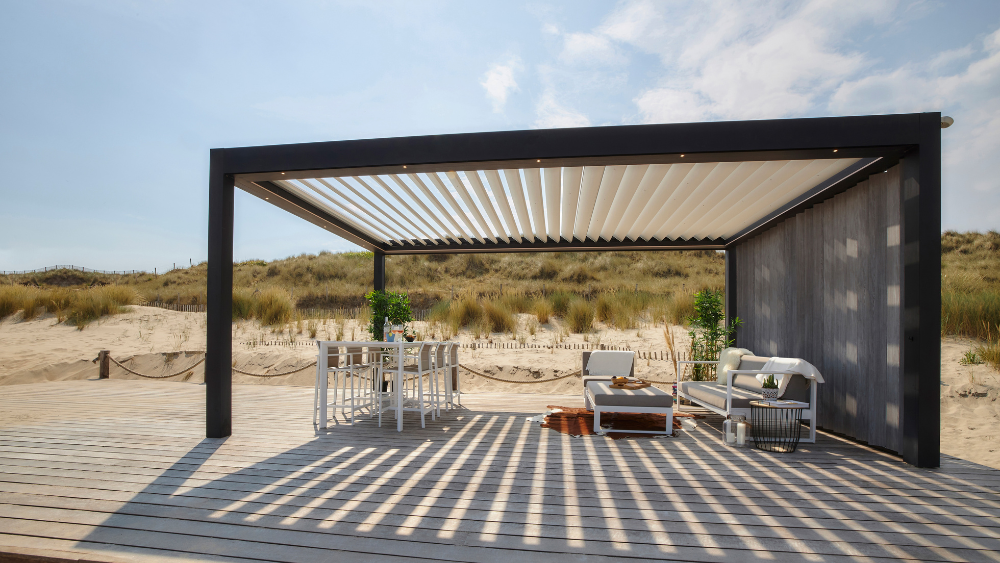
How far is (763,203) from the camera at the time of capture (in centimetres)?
517

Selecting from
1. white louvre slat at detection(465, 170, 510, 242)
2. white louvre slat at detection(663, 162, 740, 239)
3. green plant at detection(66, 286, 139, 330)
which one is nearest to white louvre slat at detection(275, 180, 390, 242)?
white louvre slat at detection(465, 170, 510, 242)

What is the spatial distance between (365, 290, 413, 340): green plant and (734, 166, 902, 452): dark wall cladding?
184 inches

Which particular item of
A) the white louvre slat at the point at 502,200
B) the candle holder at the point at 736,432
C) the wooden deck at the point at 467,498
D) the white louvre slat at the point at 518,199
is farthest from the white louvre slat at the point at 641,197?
the wooden deck at the point at 467,498

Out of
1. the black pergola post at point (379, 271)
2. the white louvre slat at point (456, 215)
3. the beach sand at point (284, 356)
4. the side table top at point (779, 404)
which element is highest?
the white louvre slat at point (456, 215)

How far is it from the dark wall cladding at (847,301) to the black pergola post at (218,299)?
5505mm

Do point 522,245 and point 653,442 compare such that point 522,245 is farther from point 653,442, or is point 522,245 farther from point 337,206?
point 653,442

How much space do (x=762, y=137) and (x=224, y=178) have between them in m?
4.42

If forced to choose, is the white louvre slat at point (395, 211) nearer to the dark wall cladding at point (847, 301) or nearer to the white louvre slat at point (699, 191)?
the white louvre slat at point (699, 191)

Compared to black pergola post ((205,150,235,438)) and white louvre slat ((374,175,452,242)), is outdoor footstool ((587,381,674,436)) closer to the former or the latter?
white louvre slat ((374,175,452,242))

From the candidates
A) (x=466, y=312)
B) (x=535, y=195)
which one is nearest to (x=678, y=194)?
(x=535, y=195)

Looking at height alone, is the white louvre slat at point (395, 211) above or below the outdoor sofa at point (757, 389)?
above

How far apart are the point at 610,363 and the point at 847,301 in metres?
2.65

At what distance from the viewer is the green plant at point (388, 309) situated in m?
6.09

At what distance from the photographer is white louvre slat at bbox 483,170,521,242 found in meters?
4.41
